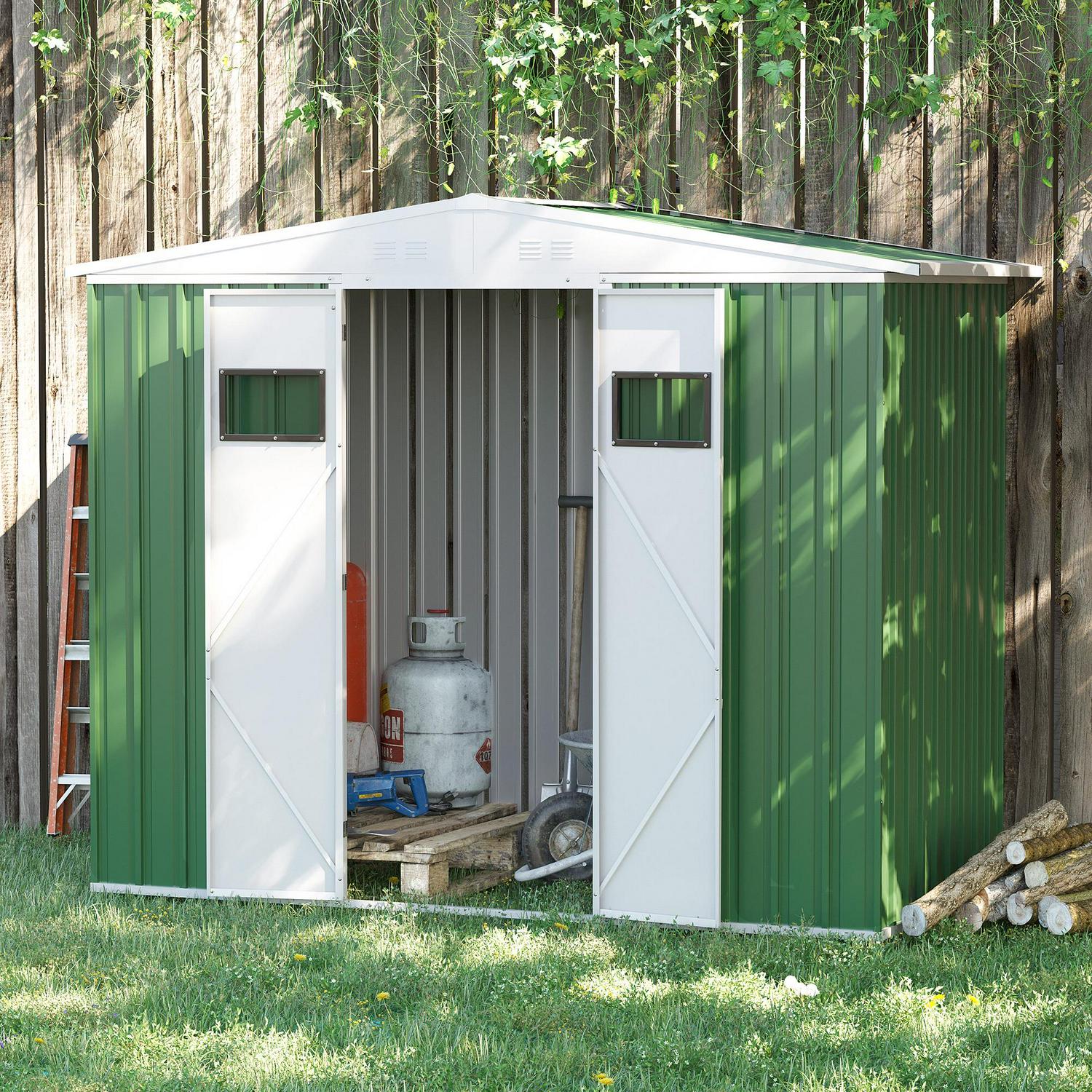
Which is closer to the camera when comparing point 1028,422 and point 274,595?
point 274,595

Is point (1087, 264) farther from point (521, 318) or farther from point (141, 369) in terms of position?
point (141, 369)

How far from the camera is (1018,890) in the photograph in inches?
241

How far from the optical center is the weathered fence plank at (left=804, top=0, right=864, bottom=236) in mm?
7152

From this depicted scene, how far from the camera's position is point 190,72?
792cm

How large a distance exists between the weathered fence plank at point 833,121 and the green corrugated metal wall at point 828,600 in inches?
42.1

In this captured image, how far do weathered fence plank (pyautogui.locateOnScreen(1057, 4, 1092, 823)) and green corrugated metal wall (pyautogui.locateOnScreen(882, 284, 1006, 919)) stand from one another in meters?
0.26

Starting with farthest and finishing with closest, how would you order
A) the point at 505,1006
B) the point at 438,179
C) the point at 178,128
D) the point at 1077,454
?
the point at 178,128 < the point at 438,179 < the point at 1077,454 < the point at 505,1006

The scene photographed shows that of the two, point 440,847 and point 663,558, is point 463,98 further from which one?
point 440,847

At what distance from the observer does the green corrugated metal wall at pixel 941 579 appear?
5.99 metres

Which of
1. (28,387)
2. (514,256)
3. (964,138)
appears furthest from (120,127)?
(964,138)

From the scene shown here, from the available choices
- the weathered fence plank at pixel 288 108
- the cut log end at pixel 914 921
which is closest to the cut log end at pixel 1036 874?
the cut log end at pixel 914 921

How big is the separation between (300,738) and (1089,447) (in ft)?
11.0

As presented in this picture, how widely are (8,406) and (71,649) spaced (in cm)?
121

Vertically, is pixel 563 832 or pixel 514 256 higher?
pixel 514 256
